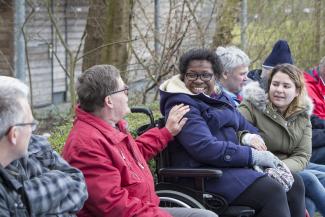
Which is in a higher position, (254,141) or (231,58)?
(231,58)

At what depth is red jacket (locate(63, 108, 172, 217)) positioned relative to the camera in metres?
3.73

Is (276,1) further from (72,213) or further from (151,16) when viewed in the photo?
(72,213)

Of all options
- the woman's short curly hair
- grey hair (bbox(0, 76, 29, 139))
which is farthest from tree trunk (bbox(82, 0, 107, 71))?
grey hair (bbox(0, 76, 29, 139))

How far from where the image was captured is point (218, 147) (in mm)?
4609

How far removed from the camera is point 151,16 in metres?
10.5

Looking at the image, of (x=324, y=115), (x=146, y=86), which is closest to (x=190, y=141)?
(x=324, y=115)

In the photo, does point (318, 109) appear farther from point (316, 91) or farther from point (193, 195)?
point (193, 195)

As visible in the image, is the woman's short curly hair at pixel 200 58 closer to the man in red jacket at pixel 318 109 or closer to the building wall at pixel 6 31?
the man in red jacket at pixel 318 109

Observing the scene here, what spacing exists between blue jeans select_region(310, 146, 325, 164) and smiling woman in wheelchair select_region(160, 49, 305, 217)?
3.58 ft

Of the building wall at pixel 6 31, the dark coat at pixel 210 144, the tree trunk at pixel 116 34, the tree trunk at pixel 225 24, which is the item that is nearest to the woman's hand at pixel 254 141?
the dark coat at pixel 210 144

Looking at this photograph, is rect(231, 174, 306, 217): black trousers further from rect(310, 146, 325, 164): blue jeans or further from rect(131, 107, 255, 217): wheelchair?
rect(310, 146, 325, 164): blue jeans

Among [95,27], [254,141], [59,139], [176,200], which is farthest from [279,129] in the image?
[95,27]

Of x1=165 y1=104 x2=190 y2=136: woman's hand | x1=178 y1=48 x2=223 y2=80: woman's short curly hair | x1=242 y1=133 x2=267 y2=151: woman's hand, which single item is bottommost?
x1=242 y1=133 x2=267 y2=151: woman's hand

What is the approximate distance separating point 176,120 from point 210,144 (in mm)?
285
